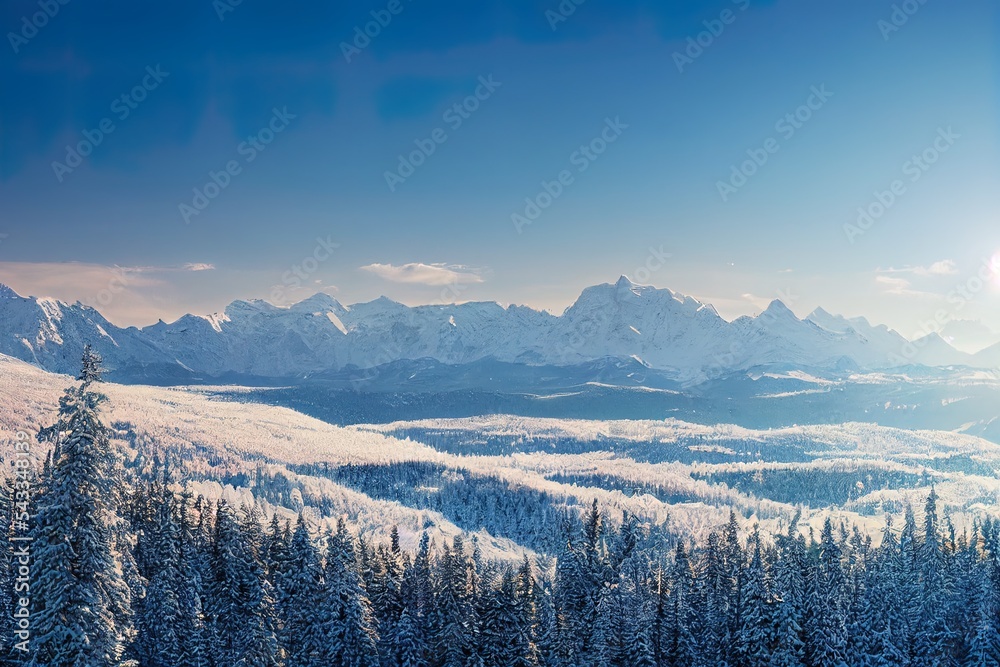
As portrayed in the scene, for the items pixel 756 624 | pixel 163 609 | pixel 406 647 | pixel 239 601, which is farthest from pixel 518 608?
pixel 163 609

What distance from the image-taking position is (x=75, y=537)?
30406 mm

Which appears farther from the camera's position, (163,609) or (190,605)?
(190,605)

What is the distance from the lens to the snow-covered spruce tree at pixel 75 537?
98.0 feet

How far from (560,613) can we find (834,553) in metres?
28.6

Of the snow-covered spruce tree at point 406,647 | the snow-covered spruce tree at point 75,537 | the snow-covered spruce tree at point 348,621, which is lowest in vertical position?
the snow-covered spruce tree at point 406,647

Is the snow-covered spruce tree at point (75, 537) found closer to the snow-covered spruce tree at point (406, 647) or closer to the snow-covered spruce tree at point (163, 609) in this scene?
the snow-covered spruce tree at point (163, 609)

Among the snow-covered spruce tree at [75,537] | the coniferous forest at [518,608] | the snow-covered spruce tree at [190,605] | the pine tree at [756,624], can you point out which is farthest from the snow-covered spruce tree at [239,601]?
the pine tree at [756,624]

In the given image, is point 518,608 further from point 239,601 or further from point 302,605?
point 239,601

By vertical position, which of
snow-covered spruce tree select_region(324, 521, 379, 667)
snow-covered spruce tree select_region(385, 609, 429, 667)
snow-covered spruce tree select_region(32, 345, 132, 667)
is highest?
snow-covered spruce tree select_region(32, 345, 132, 667)

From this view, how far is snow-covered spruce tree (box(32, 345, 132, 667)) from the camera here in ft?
98.0

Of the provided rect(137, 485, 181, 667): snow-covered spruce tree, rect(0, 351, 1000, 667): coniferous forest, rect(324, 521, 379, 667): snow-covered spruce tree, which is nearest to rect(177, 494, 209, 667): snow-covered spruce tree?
rect(0, 351, 1000, 667): coniferous forest

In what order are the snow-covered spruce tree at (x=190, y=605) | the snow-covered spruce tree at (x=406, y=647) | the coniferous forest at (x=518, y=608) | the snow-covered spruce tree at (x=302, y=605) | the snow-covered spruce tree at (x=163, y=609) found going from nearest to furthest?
the coniferous forest at (x=518, y=608), the snow-covered spruce tree at (x=190, y=605), the snow-covered spruce tree at (x=163, y=609), the snow-covered spruce tree at (x=302, y=605), the snow-covered spruce tree at (x=406, y=647)

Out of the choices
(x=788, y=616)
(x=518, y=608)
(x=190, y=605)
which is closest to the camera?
(x=788, y=616)

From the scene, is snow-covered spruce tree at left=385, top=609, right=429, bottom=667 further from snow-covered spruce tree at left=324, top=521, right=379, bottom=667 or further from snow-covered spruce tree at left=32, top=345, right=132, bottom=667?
snow-covered spruce tree at left=32, top=345, right=132, bottom=667
